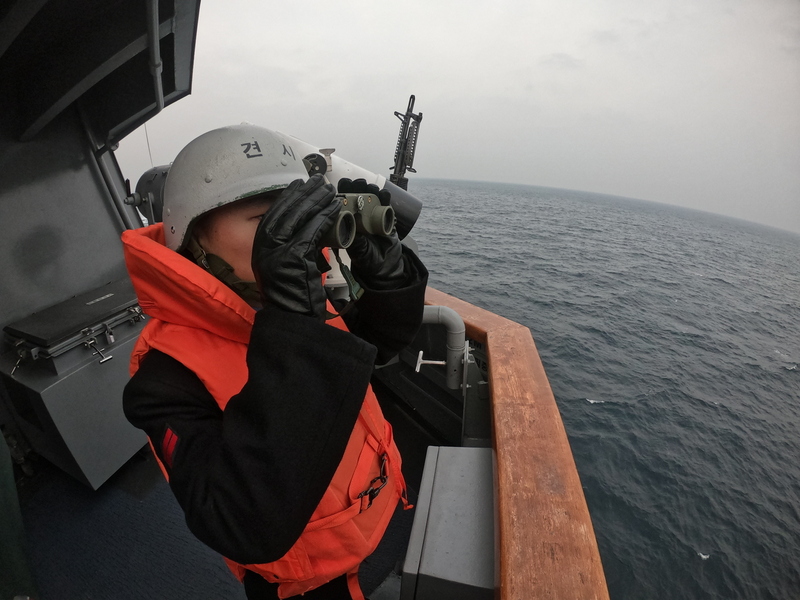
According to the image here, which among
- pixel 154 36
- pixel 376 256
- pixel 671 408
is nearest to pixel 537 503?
pixel 376 256

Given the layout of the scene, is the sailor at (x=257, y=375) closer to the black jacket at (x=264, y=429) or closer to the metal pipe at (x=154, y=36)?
the black jacket at (x=264, y=429)

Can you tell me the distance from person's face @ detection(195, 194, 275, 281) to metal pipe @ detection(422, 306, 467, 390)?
6.22 feet

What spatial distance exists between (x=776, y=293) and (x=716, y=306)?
26.7 ft

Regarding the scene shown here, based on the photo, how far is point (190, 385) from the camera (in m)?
0.87

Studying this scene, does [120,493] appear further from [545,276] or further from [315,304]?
[545,276]

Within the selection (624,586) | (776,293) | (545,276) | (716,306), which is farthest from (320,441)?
(776,293)

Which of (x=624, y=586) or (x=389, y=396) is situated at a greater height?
(x=389, y=396)

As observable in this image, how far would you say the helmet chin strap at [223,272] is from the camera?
0.99 m

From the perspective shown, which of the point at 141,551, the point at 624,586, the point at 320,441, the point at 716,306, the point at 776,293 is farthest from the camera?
the point at 776,293

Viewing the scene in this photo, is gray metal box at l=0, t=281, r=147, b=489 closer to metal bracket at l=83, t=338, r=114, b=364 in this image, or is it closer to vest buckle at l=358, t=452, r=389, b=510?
metal bracket at l=83, t=338, r=114, b=364

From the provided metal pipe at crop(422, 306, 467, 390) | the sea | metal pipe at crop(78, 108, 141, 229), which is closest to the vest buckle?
metal pipe at crop(422, 306, 467, 390)

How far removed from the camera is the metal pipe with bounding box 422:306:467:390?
286cm

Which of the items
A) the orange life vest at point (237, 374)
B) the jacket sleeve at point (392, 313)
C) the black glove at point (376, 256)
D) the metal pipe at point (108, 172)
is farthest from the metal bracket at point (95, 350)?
the black glove at point (376, 256)

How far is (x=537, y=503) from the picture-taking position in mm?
1346
